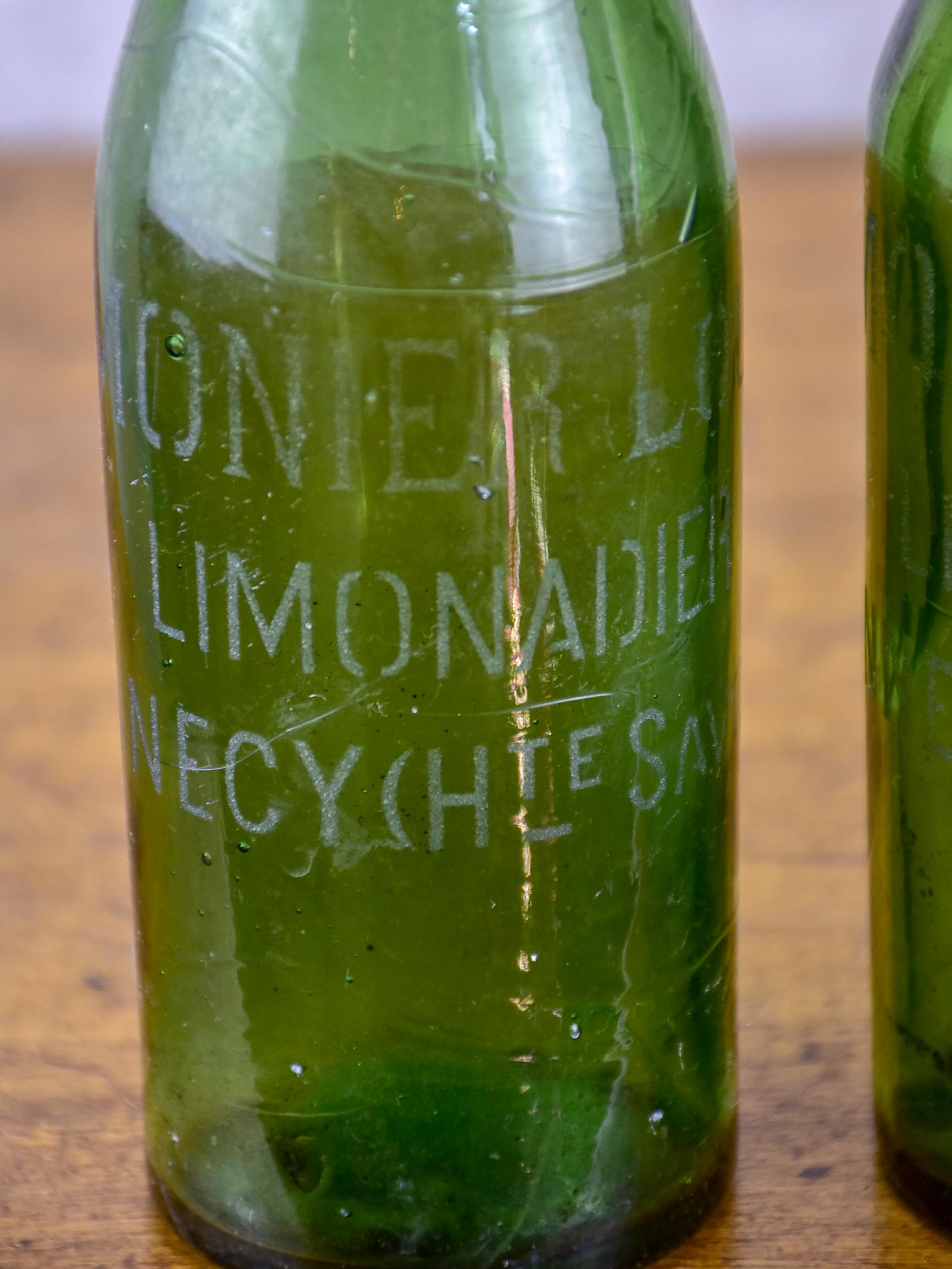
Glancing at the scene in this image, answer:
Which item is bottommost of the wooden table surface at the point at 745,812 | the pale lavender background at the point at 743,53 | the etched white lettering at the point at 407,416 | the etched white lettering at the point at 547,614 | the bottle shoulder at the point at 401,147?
the wooden table surface at the point at 745,812

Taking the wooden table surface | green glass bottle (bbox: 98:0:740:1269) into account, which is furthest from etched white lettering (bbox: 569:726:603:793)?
the wooden table surface

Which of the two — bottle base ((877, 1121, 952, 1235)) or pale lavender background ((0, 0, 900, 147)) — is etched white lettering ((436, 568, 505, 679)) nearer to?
bottle base ((877, 1121, 952, 1235))

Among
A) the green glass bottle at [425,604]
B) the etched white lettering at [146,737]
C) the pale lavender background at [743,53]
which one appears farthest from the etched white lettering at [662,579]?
the pale lavender background at [743,53]

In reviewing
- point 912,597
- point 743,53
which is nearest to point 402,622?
point 912,597

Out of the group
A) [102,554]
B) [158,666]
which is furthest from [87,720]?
[158,666]

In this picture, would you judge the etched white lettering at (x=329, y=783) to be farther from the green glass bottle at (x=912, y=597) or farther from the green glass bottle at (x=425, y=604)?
the green glass bottle at (x=912, y=597)

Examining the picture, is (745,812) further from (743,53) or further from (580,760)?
(743,53)
